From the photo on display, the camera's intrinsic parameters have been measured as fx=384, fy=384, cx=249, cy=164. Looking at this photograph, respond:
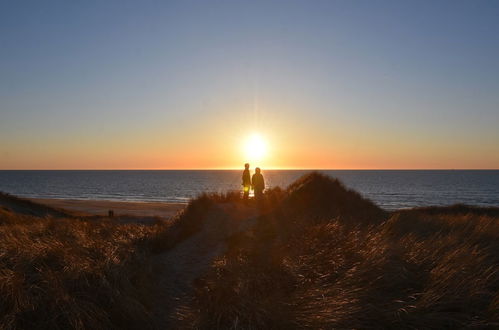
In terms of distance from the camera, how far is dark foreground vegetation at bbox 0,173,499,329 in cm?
600

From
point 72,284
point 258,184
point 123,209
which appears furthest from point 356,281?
point 123,209

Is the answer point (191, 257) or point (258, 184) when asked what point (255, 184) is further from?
point (191, 257)

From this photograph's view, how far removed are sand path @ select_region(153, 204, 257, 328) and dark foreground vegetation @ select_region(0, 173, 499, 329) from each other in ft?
0.84

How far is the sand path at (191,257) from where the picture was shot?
7897 mm

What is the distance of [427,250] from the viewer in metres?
8.23

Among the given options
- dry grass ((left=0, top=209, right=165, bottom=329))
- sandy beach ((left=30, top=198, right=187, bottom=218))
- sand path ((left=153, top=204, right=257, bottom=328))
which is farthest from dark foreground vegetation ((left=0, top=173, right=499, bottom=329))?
sandy beach ((left=30, top=198, right=187, bottom=218))

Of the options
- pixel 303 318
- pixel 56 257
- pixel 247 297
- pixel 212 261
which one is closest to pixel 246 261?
pixel 212 261

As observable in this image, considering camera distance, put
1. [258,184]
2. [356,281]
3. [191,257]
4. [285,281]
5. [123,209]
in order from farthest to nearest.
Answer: [123,209] < [258,184] < [191,257] < [285,281] < [356,281]

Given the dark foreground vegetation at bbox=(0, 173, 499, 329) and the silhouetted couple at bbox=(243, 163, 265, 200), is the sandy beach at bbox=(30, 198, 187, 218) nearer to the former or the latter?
the silhouetted couple at bbox=(243, 163, 265, 200)

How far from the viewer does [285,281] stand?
829 cm

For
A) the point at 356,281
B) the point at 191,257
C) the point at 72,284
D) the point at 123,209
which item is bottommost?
the point at 123,209

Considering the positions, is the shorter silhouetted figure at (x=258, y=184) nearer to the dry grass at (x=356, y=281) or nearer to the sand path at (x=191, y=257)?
the sand path at (x=191, y=257)

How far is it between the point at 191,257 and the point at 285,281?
4506 millimetres

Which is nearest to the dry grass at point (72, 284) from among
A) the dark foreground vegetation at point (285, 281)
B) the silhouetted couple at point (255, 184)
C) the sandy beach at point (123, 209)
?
the dark foreground vegetation at point (285, 281)
